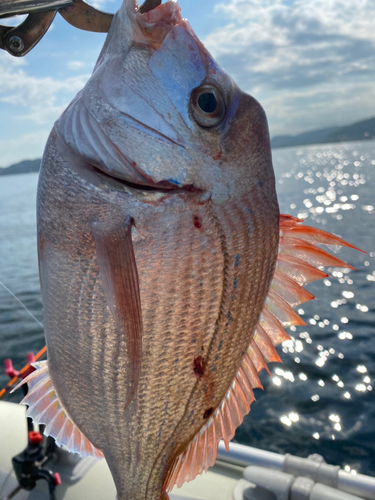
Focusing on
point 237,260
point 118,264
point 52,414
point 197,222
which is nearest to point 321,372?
point 52,414

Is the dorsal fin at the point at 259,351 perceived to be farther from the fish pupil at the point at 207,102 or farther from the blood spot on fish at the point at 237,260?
the fish pupil at the point at 207,102

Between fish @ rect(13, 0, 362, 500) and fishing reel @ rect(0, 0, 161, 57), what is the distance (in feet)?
0.58

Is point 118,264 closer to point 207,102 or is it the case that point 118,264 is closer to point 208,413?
point 207,102

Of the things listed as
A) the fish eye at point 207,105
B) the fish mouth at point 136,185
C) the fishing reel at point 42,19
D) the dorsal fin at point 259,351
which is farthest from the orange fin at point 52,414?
the fishing reel at point 42,19

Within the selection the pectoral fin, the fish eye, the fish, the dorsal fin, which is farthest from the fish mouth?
the dorsal fin

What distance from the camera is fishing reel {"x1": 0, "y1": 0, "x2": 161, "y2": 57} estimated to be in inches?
58.4

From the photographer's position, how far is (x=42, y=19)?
1.58 meters

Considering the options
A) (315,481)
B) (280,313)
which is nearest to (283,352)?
(315,481)

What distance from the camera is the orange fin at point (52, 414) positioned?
1.80m

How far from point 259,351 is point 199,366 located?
37 centimetres

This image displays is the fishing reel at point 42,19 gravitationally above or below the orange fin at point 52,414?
above

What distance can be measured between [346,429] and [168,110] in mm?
6457

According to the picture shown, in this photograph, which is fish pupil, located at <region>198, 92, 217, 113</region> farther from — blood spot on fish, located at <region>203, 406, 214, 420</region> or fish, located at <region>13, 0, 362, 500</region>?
blood spot on fish, located at <region>203, 406, 214, 420</region>

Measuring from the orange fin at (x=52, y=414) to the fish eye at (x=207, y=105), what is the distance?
1.29 m
